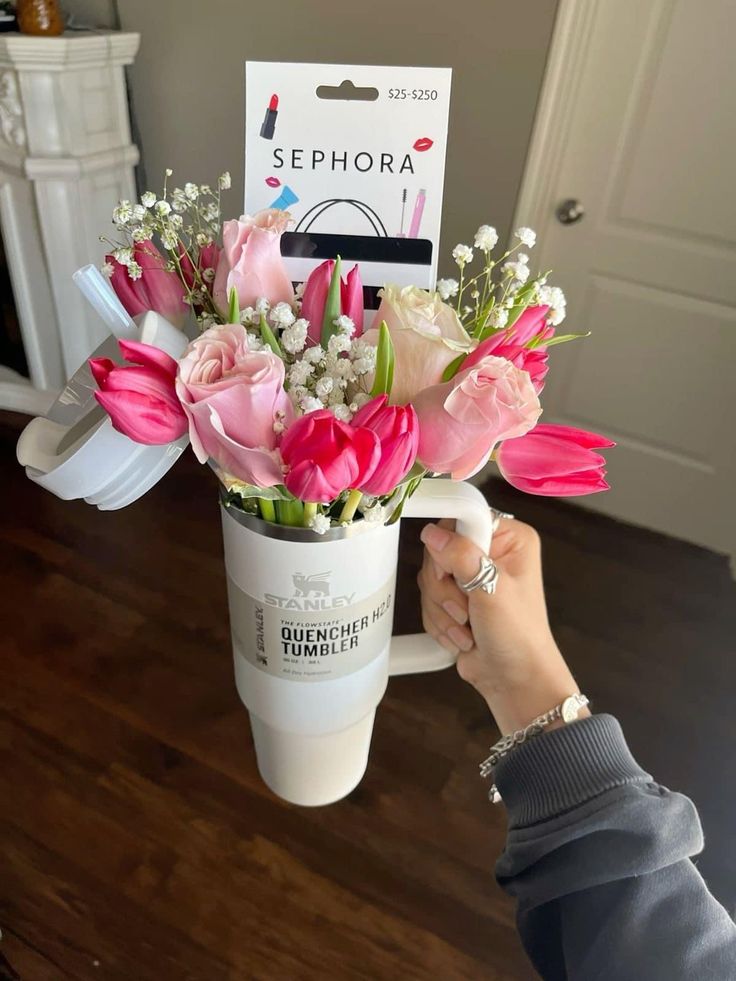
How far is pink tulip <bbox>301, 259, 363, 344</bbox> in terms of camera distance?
0.56m

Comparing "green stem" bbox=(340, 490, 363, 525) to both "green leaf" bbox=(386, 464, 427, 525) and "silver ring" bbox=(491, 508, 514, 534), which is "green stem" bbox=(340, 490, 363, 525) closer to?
"green leaf" bbox=(386, 464, 427, 525)

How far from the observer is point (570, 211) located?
1851mm

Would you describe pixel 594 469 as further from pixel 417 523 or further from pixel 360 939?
pixel 417 523

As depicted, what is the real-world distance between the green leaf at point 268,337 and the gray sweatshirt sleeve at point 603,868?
44 centimetres

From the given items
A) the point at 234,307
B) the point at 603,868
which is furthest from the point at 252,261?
the point at 603,868

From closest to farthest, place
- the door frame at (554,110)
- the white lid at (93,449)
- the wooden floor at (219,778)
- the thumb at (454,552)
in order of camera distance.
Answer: the white lid at (93,449) → the thumb at (454,552) → the wooden floor at (219,778) → the door frame at (554,110)

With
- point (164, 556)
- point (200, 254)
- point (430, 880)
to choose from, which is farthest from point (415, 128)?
point (164, 556)

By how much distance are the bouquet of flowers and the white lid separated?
1.9 inches

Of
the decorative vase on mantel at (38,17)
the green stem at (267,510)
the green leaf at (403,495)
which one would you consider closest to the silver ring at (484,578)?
the green leaf at (403,495)

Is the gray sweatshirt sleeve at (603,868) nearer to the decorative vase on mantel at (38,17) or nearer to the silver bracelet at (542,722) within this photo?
the silver bracelet at (542,722)

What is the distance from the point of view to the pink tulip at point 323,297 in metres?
0.56

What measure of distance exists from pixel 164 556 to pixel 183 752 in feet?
1.89

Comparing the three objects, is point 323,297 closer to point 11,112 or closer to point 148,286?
point 148,286

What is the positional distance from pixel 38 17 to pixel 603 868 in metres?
2.14
